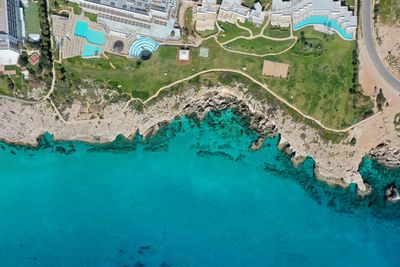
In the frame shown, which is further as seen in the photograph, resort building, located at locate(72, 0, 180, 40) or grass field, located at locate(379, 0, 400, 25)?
grass field, located at locate(379, 0, 400, 25)

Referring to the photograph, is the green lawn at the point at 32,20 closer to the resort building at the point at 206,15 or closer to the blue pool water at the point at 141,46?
the blue pool water at the point at 141,46

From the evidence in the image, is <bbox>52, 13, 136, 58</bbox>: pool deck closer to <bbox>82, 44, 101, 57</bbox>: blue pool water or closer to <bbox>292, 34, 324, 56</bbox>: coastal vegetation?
<bbox>82, 44, 101, 57</bbox>: blue pool water

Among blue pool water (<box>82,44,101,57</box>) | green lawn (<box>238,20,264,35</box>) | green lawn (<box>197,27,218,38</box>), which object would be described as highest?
green lawn (<box>238,20,264,35</box>)

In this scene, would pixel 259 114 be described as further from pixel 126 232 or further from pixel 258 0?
pixel 126 232

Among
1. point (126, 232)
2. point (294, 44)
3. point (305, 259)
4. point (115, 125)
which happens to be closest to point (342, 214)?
point (305, 259)

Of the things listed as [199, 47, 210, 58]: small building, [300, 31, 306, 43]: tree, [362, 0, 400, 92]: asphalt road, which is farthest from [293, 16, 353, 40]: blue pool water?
[199, 47, 210, 58]: small building

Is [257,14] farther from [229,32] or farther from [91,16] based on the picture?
[91,16]

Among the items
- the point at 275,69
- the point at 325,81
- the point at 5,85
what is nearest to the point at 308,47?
the point at 325,81
